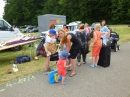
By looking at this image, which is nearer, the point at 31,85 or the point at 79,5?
the point at 31,85

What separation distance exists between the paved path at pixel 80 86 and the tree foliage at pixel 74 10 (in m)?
43.8

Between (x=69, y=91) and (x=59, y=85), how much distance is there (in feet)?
1.75

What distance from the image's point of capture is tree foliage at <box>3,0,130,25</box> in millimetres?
49250

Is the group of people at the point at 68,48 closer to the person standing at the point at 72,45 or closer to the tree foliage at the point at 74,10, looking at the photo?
the person standing at the point at 72,45

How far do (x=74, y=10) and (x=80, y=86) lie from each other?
6040cm

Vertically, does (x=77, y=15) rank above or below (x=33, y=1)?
below

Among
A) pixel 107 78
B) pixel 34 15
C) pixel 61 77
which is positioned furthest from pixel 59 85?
pixel 34 15

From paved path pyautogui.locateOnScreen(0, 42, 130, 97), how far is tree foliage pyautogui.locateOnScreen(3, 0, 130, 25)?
43838mm

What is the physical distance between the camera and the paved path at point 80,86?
456 centimetres

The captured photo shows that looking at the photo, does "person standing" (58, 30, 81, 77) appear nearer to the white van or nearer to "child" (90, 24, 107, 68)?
"child" (90, 24, 107, 68)

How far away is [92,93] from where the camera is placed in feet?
14.9

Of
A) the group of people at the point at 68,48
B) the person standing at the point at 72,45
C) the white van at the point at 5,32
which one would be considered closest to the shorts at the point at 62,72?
the group of people at the point at 68,48

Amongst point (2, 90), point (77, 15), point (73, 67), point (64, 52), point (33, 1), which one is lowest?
point (2, 90)

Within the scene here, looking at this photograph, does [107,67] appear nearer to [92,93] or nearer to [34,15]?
[92,93]
